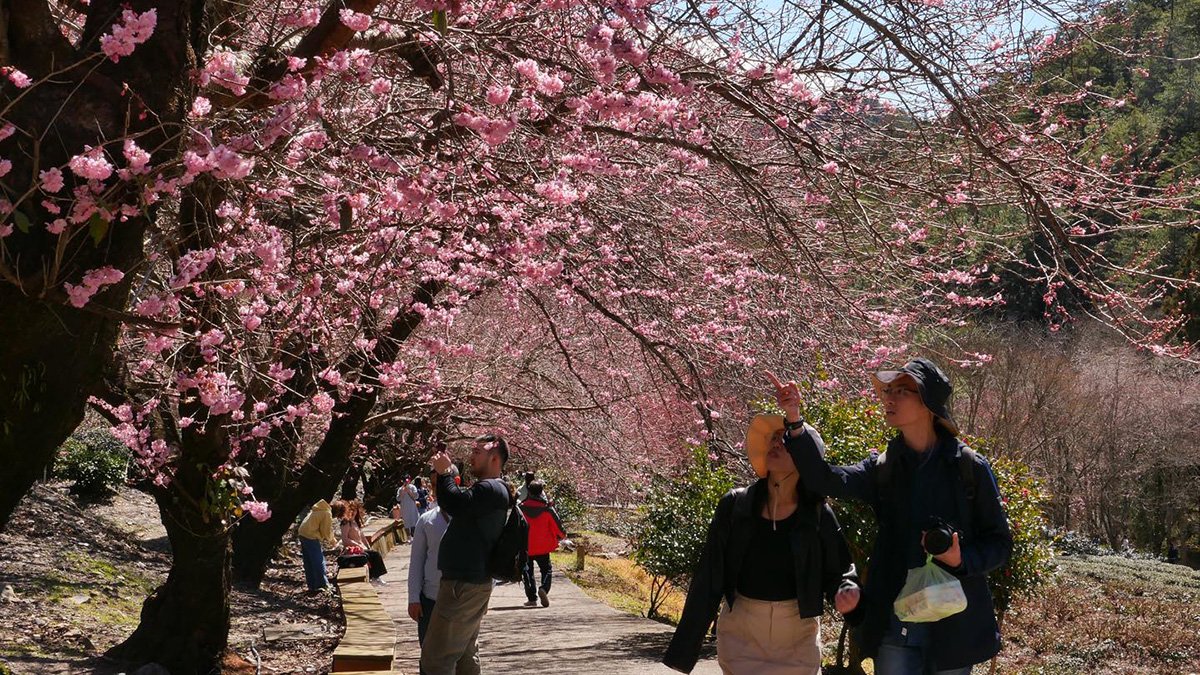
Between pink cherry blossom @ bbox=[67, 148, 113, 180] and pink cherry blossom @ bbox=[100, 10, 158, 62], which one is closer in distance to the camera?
pink cherry blossom @ bbox=[67, 148, 113, 180]

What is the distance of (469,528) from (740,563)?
2269 millimetres

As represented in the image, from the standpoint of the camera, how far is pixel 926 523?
4.37m

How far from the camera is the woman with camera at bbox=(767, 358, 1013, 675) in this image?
4.23 meters

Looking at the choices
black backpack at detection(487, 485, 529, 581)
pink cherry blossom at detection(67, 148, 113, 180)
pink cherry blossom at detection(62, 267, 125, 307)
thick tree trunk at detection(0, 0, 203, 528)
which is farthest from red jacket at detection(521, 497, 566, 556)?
pink cherry blossom at detection(67, 148, 113, 180)

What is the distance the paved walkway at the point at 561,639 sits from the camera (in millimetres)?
10703

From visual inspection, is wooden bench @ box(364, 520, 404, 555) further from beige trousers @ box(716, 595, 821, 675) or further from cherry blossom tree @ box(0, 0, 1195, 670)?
beige trousers @ box(716, 595, 821, 675)

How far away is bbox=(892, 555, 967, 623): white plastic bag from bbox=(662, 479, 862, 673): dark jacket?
652 mm

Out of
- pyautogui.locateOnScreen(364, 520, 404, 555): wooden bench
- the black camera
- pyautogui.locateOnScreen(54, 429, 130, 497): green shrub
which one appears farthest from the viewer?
pyautogui.locateOnScreen(364, 520, 404, 555): wooden bench

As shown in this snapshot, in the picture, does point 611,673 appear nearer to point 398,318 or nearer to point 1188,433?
point 398,318

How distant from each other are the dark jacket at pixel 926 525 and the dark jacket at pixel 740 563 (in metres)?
0.31

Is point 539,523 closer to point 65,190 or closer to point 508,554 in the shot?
point 508,554

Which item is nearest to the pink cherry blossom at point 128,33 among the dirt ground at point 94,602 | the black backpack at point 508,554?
the black backpack at point 508,554

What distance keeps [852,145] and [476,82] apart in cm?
332

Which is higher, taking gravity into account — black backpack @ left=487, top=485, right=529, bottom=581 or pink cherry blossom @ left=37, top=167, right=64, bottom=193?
pink cherry blossom @ left=37, top=167, right=64, bottom=193
